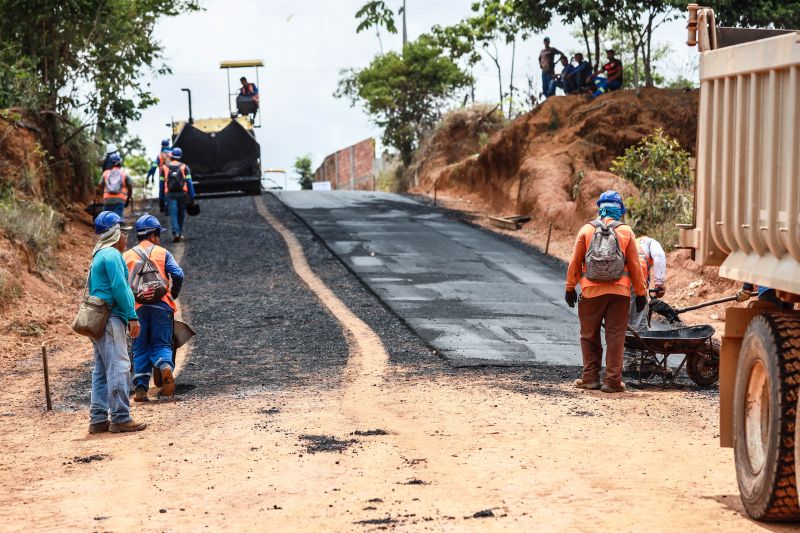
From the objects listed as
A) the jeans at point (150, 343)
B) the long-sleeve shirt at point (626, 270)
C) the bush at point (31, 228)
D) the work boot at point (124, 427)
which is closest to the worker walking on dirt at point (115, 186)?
the bush at point (31, 228)

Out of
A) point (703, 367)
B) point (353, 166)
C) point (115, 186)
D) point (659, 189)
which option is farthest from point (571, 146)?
point (353, 166)

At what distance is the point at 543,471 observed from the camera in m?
7.79

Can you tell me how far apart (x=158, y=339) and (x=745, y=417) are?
20.9 feet

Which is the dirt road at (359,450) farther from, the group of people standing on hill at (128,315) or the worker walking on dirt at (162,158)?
the worker walking on dirt at (162,158)

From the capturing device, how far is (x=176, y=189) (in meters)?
23.3

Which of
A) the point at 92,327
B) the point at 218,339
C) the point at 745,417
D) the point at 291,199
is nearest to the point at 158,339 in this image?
the point at 92,327

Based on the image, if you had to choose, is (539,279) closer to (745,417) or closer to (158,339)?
(158,339)

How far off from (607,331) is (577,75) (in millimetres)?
24036

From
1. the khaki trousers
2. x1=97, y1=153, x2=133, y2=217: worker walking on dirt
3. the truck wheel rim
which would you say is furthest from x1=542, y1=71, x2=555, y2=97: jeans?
the truck wheel rim

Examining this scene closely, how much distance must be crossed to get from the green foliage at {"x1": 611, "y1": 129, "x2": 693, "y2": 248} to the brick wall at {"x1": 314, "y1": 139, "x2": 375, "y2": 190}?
99.7 feet

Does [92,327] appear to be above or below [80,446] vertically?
above

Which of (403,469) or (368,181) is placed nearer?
(403,469)

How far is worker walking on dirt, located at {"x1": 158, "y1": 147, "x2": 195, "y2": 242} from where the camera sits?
23216mm

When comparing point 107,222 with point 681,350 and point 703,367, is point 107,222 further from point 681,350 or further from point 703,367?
point 703,367
